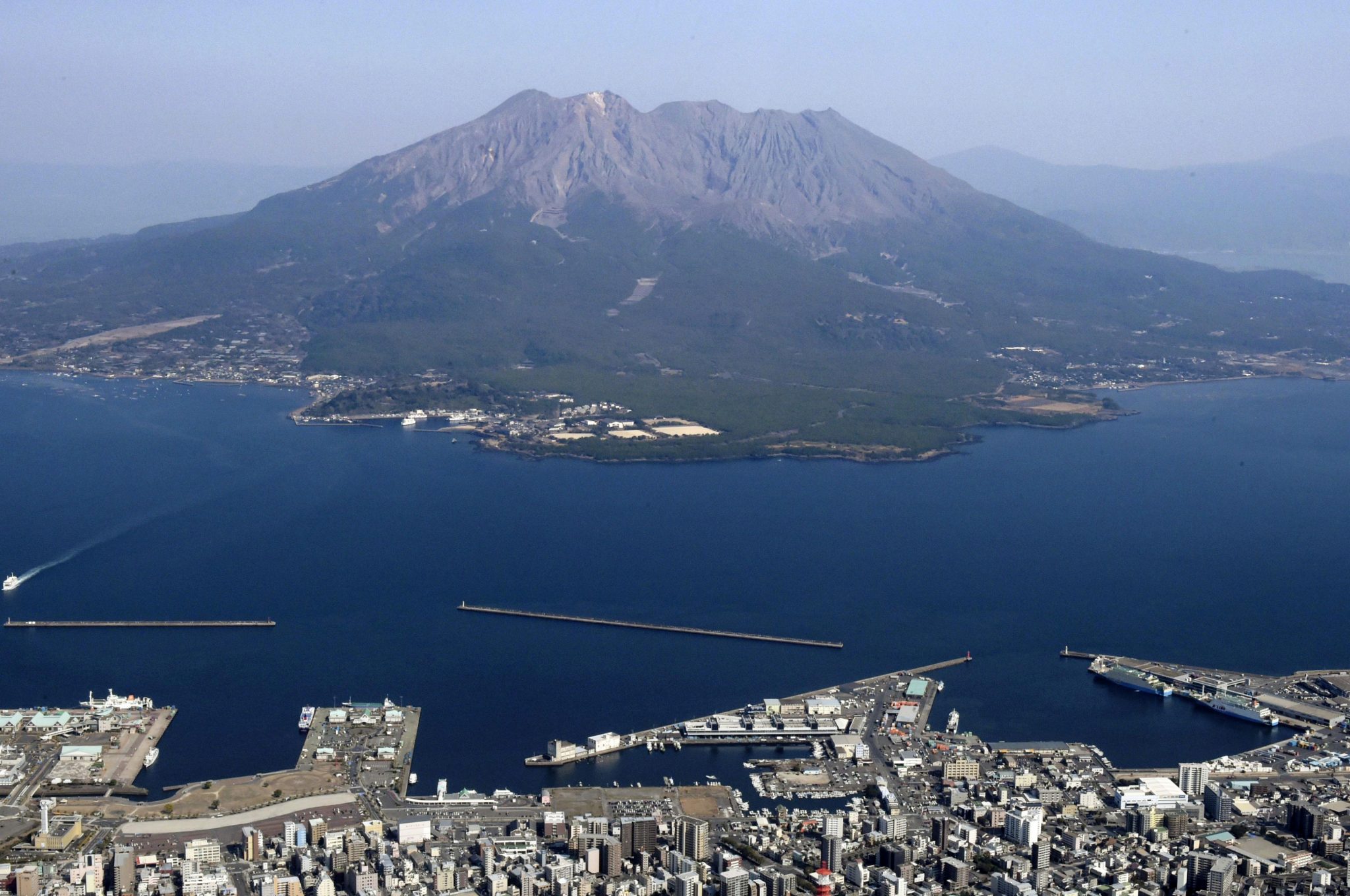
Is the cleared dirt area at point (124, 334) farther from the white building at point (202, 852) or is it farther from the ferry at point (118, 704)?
the white building at point (202, 852)

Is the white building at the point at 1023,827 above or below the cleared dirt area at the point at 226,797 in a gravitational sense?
above

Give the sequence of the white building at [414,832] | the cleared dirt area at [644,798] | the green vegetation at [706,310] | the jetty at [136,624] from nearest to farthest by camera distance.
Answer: the white building at [414,832]
the cleared dirt area at [644,798]
the jetty at [136,624]
the green vegetation at [706,310]

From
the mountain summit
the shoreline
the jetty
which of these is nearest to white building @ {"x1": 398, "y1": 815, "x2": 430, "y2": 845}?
the jetty

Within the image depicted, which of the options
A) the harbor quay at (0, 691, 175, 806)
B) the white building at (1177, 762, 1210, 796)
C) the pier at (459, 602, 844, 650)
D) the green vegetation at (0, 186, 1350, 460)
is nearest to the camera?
the harbor quay at (0, 691, 175, 806)

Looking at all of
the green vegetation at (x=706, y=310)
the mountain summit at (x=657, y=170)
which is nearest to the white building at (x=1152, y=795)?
the green vegetation at (x=706, y=310)

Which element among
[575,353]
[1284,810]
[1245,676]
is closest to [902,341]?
[575,353]

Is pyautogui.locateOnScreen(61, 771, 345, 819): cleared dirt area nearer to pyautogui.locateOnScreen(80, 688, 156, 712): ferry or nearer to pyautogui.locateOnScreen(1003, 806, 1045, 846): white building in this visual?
pyautogui.locateOnScreen(80, 688, 156, 712): ferry

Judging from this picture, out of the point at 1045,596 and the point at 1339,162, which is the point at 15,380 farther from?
the point at 1339,162
